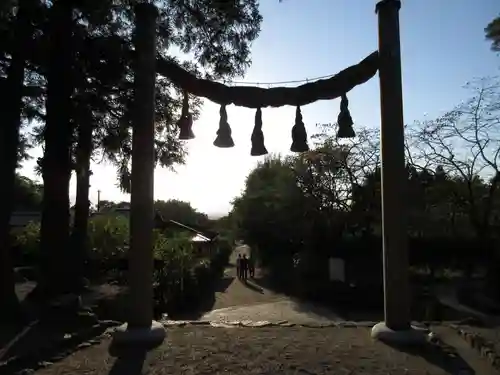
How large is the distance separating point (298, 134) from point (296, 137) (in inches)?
2.3

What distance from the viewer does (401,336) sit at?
6.50 meters

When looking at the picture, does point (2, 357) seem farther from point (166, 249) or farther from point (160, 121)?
point (166, 249)

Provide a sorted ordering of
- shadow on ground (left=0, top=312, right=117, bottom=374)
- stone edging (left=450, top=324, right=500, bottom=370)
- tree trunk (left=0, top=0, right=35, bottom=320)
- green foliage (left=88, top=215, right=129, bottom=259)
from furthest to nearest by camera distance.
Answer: green foliage (left=88, top=215, right=129, bottom=259), tree trunk (left=0, top=0, right=35, bottom=320), stone edging (left=450, top=324, right=500, bottom=370), shadow on ground (left=0, top=312, right=117, bottom=374)

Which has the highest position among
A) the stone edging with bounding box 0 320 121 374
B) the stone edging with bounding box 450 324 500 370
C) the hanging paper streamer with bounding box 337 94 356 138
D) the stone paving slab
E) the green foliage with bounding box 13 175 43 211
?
the green foliage with bounding box 13 175 43 211

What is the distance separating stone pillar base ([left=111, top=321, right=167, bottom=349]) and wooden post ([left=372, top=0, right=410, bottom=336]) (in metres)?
3.06

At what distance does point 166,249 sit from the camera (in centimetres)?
1792

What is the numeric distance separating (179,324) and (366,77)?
16.3 feet

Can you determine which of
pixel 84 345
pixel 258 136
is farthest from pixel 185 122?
pixel 84 345

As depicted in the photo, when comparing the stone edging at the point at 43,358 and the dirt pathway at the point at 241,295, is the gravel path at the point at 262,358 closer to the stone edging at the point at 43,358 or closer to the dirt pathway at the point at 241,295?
the stone edging at the point at 43,358

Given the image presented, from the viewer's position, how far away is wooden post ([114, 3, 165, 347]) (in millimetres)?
6586

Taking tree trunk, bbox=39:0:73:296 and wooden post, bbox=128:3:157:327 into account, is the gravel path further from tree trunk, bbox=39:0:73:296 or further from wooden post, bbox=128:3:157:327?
tree trunk, bbox=39:0:73:296

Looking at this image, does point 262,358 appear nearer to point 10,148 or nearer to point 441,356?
point 441,356

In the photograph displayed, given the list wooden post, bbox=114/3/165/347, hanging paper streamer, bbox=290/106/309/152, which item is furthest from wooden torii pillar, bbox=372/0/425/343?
wooden post, bbox=114/3/165/347

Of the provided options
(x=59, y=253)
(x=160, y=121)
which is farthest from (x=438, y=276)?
(x=59, y=253)
